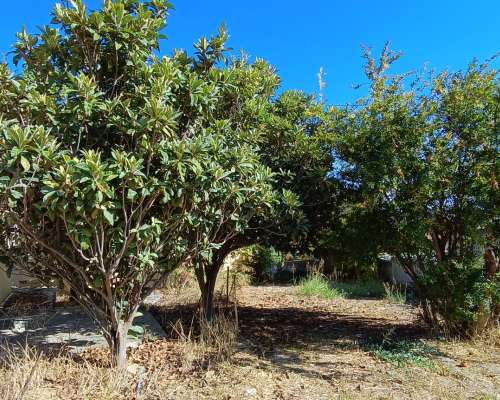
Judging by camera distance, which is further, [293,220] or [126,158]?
[293,220]

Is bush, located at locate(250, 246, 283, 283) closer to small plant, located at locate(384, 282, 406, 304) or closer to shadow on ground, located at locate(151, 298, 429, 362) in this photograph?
small plant, located at locate(384, 282, 406, 304)

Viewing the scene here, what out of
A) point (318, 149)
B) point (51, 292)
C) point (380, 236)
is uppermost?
point (318, 149)

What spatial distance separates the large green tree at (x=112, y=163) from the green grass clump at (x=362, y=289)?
7592 millimetres

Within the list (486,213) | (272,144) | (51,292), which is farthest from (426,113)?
(51,292)

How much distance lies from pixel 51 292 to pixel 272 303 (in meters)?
4.77

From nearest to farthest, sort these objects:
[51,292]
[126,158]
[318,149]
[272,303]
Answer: [126,158] → [318,149] → [51,292] → [272,303]

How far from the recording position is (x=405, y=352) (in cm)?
559

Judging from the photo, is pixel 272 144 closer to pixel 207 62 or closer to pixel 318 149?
pixel 318 149

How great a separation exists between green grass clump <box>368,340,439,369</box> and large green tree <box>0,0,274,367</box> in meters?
2.31

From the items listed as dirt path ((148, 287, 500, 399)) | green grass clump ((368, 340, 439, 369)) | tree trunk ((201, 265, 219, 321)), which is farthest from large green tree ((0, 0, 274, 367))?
green grass clump ((368, 340, 439, 369))

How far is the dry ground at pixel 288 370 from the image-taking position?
4383 mm

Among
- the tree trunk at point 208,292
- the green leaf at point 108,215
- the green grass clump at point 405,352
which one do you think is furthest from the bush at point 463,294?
the green leaf at point 108,215

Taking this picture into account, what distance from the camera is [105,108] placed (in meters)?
4.49

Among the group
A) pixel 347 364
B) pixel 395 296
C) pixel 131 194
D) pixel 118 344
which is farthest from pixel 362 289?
pixel 131 194
